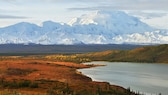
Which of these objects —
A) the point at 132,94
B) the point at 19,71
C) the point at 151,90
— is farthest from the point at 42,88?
the point at 19,71

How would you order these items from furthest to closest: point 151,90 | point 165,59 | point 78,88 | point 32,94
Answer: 1. point 165,59
2. point 151,90
3. point 78,88
4. point 32,94

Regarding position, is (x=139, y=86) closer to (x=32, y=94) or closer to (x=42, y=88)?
(x=42, y=88)

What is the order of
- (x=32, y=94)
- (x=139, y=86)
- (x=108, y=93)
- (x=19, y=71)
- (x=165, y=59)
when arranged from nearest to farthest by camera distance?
(x=32, y=94)
(x=108, y=93)
(x=139, y=86)
(x=19, y=71)
(x=165, y=59)

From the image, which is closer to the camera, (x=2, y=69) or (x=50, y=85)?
(x=50, y=85)

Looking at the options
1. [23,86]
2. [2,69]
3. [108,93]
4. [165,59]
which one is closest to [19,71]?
[2,69]

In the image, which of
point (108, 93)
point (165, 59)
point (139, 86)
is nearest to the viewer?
point (108, 93)

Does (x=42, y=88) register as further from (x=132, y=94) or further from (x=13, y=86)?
(x=132, y=94)

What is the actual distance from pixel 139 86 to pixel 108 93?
26087 millimetres

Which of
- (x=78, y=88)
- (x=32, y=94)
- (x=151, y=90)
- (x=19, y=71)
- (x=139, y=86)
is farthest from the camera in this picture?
(x=19, y=71)

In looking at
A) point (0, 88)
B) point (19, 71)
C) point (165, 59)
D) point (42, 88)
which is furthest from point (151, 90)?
point (165, 59)

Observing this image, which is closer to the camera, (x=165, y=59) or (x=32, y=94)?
(x=32, y=94)

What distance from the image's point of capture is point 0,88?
6056cm

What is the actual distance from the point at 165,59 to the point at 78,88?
137 m

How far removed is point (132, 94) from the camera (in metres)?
65.7
